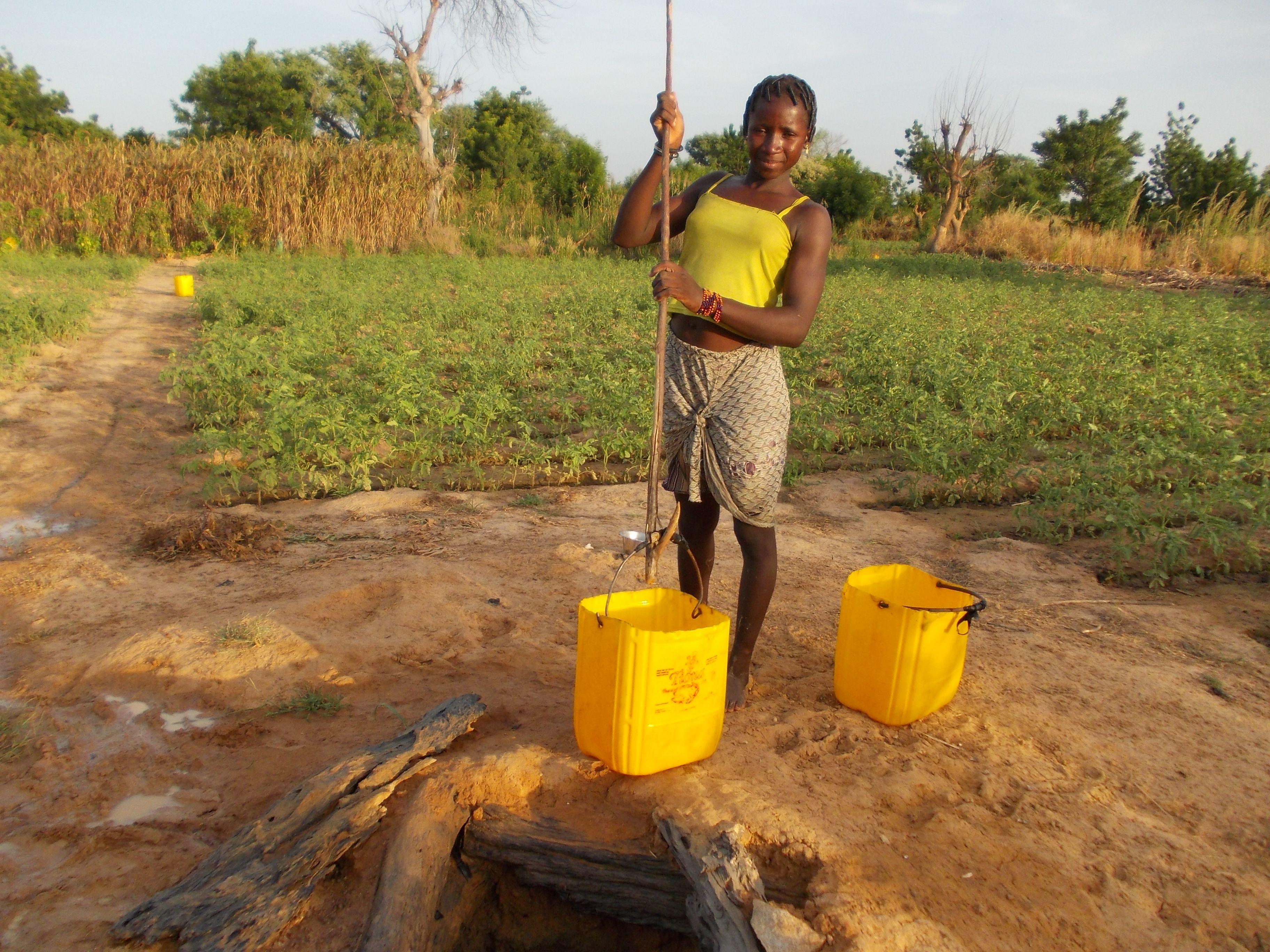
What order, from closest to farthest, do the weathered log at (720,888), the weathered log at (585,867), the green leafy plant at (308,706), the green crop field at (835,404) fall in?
the weathered log at (720,888), the weathered log at (585,867), the green leafy plant at (308,706), the green crop field at (835,404)

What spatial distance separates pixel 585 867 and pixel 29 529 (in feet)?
11.3

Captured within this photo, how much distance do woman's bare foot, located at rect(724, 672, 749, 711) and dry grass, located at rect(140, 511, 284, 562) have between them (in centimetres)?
216

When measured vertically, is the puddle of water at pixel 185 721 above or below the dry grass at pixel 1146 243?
below

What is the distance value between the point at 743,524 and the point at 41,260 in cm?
1441

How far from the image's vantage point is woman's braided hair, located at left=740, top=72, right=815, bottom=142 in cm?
212

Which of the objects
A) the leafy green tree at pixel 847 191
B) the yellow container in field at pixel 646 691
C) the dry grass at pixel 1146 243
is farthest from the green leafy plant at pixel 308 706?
the leafy green tree at pixel 847 191

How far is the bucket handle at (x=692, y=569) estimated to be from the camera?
197 cm

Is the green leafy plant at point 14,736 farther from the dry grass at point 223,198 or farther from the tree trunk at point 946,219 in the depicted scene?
the tree trunk at point 946,219

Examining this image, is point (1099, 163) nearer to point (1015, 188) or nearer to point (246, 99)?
point (1015, 188)

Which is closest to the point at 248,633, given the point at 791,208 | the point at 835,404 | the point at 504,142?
the point at 791,208

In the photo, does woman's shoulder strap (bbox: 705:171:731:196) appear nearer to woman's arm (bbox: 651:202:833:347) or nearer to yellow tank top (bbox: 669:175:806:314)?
yellow tank top (bbox: 669:175:806:314)

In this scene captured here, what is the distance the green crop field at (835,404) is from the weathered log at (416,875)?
2757 mm

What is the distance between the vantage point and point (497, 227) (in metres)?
19.4

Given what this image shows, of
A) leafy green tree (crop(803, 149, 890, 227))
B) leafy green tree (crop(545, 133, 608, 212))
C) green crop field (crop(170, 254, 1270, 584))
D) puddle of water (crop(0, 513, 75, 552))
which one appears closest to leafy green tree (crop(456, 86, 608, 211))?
leafy green tree (crop(545, 133, 608, 212))
